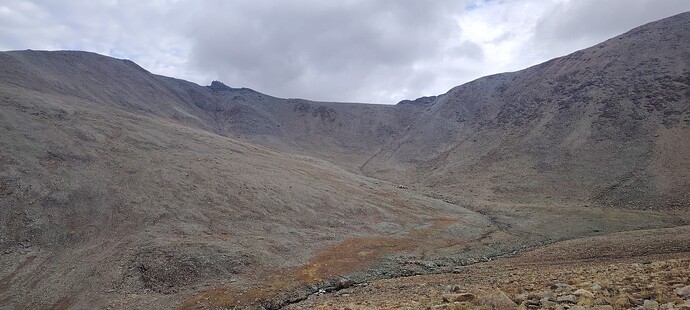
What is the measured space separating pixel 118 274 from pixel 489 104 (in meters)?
90.2

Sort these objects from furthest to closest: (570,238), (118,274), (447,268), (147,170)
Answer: (147,170) → (570,238) → (447,268) → (118,274)

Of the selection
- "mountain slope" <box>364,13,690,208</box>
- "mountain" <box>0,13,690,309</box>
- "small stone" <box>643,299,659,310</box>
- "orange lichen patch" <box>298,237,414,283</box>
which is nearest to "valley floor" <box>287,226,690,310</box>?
"small stone" <box>643,299,659,310</box>

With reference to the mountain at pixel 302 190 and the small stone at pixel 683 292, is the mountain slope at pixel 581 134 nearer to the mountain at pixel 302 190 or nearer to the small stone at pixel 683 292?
the mountain at pixel 302 190

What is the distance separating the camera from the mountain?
999 inches

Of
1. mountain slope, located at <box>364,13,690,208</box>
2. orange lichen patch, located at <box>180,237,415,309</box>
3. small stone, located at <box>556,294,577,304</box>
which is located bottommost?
orange lichen patch, located at <box>180,237,415,309</box>

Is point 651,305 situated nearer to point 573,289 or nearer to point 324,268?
point 573,289

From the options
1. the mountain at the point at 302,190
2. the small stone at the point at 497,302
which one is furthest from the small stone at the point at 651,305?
the mountain at the point at 302,190

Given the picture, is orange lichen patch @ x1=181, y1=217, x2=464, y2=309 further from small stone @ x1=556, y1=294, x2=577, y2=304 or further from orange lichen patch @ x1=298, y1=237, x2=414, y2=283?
small stone @ x1=556, y1=294, x2=577, y2=304

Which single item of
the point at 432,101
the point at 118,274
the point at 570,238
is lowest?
the point at 118,274

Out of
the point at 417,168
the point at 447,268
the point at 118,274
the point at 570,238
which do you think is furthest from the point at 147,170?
the point at 417,168

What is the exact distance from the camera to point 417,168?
269 feet

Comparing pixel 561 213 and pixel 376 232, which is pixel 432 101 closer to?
pixel 561 213

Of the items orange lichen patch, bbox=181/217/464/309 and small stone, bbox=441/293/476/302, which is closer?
small stone, bbox=441/293/476/302

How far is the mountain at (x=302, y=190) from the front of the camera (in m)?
25.4
